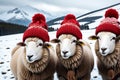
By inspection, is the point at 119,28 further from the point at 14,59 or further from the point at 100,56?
the point at 14,59

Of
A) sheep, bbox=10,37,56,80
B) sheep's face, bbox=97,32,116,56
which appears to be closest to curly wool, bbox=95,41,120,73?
sheep's face, bbox=97,32,116,56

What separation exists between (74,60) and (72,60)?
0.05 metres

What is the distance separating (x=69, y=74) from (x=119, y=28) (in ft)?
6.11

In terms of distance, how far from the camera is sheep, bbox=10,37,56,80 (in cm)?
804

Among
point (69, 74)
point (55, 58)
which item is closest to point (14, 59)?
point (55, 58)

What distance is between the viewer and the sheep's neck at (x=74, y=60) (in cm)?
832

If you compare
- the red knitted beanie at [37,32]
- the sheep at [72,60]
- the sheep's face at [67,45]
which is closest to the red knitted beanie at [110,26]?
the sheep at [72,60]

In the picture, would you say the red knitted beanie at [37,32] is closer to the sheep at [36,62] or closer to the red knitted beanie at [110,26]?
the sheep at [36,62]

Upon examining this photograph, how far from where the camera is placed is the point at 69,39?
830 cm

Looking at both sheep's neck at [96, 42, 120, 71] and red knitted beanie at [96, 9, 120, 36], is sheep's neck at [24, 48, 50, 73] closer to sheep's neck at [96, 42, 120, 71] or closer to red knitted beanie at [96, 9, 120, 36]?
sheep's neck at [96, 42, 120, 71]

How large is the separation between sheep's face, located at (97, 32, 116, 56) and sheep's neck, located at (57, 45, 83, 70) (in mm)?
587

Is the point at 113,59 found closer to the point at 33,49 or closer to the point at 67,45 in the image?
the point at 67,45

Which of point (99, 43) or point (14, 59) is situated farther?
point (14, 59)

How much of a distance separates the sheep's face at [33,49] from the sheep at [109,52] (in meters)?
1.57
